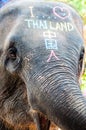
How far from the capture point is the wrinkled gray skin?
2496 millimetres

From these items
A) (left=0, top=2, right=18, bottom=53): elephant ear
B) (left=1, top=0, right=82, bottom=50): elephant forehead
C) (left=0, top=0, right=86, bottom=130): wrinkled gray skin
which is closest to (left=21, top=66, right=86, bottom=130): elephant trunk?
(left=0, top=0, right=86, bottom=130): wrinkled gray skin

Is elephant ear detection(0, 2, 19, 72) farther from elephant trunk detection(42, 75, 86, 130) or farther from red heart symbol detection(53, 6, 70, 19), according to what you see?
elephant trunk detection(42, 75, 86, 130)

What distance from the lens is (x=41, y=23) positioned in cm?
289

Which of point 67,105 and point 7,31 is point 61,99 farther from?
point 7,31

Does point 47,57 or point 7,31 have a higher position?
point 7,31

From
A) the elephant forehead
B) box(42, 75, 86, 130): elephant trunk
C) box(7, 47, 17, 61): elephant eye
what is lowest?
box(42, 75, 86, 130): elephant trunk

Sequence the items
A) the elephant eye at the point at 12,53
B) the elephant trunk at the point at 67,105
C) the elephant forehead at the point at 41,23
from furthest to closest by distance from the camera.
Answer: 1. the elephant eye at the point at 12,53
2. the elephant forehead at the point at 41,23
3. the elephant trunk at the point at 67,105

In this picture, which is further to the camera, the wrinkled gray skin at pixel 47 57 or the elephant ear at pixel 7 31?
the elephant ear at pixel 7 31

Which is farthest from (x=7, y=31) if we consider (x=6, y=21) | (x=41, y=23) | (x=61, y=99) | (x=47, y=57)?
(x=61, y=99)

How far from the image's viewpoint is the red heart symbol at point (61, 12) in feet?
9.87

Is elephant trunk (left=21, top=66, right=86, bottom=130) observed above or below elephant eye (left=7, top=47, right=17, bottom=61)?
below

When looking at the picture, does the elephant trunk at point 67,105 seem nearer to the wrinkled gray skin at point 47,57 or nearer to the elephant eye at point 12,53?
the wrinkled gray skin at point 47,57

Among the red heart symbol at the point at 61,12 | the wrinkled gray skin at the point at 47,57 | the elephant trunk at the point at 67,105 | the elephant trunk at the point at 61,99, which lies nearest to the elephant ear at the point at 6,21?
the wrinkled gray skin at the point at 47,57

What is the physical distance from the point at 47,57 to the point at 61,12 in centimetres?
42
